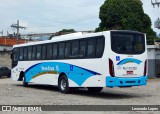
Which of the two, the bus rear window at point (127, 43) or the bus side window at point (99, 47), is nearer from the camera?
the bus rear window at point (127, 43)

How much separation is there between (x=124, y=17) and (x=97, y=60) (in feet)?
87.3

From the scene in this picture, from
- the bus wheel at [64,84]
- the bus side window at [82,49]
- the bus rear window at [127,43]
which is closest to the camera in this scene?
the bus rear window at [127,43]

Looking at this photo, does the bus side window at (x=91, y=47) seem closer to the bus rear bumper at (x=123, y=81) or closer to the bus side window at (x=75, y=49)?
the bus side window at (x=75, y=49)

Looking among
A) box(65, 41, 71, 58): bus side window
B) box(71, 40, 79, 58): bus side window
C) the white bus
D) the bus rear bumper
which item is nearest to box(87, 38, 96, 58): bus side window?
the white bus

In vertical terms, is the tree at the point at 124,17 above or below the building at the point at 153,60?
above

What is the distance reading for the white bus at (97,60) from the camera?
18016mm

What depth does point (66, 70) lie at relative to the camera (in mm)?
21188

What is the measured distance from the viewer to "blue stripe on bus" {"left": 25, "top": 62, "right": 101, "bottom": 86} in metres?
19.5

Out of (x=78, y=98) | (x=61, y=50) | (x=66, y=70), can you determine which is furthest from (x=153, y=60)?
(x=78, y=98)

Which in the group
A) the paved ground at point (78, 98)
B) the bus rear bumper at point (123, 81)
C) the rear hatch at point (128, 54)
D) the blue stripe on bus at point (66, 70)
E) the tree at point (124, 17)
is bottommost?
the paved ground at point (78, 98)

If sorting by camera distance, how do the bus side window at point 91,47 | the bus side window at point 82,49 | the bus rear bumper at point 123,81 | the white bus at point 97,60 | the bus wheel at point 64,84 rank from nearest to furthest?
the bus rear bumper at point 123,81
the white bus at point 97,60
the bus side window at point 91,47
the bus side window at point 82,49
the bus wheel at point 64,84

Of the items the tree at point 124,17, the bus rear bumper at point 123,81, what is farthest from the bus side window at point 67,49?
the tree at point 124,17

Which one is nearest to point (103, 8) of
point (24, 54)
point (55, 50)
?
point (24, 54)

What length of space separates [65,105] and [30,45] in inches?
472
